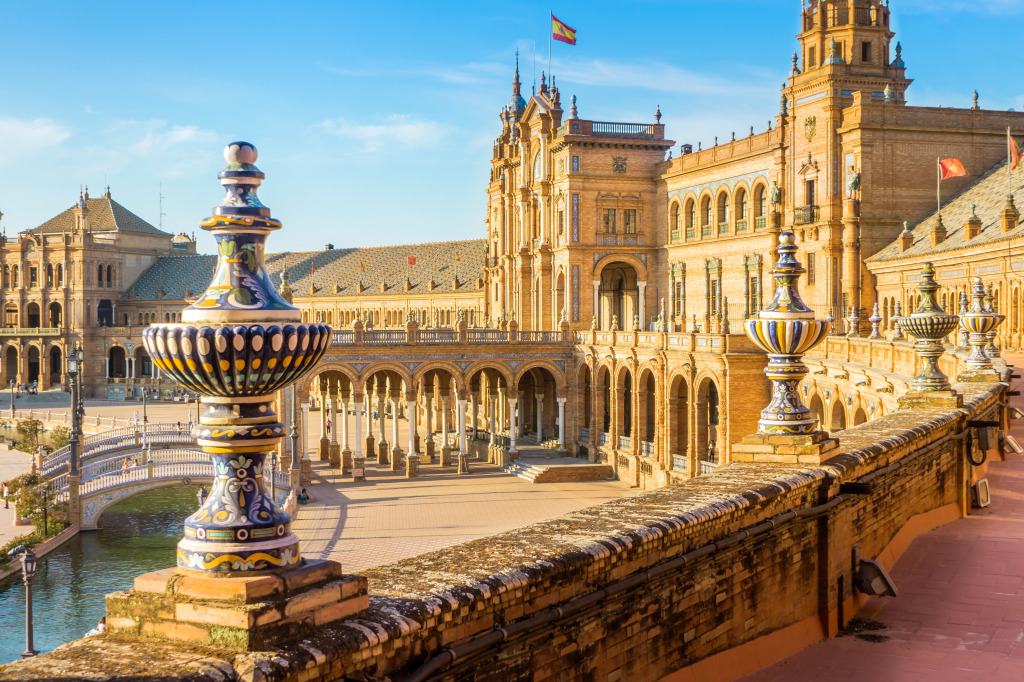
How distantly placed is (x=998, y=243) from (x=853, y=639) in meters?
23.5

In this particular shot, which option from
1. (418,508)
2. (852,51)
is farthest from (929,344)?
(852,51)

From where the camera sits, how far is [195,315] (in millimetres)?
5609

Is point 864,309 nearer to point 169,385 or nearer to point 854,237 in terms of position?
point 854,237

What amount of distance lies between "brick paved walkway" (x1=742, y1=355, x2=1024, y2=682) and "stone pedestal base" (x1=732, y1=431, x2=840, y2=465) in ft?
5.88

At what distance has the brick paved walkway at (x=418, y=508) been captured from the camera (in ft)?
108

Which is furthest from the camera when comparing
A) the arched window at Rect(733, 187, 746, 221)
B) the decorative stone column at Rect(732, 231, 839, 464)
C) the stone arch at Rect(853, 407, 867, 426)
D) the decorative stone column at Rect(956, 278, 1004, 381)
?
the arched window at Rect(733, 187, 746, 221)

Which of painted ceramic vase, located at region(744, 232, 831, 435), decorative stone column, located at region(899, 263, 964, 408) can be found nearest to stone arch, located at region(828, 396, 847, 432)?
decorative stone column, located at region(899, 263, 964, 408)

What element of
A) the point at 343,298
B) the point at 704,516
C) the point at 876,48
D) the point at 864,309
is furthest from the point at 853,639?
the point at 343,298

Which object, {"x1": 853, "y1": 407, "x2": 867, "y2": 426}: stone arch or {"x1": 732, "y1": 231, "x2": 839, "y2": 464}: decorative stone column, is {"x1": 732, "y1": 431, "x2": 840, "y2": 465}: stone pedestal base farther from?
{"x1": 853, "y1": 407, "x2": 867, "y2": 426}: stone arch

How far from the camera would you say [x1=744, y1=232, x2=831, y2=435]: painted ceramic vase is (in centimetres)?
1126

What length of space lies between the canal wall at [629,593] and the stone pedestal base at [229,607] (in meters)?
0.08

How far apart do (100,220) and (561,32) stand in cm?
6551

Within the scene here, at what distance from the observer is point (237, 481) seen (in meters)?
5.68

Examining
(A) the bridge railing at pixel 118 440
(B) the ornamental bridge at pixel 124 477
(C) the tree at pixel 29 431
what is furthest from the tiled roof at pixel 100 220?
(B) the ornamental bridge at pixel 124 477
